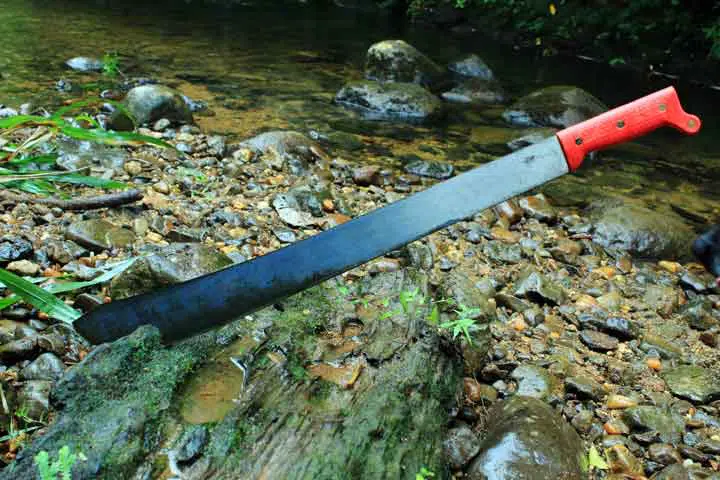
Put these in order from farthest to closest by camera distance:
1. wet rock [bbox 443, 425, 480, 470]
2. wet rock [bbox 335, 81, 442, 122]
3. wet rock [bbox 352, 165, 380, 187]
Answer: wet rock [bbox 335, 81, 442, 122] < wet rock [bbox 352, 165, 380, 187] < wet rock [bbox 443, 425, 480, 470]

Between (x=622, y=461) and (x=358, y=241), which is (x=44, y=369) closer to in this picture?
(x=358, y=241)

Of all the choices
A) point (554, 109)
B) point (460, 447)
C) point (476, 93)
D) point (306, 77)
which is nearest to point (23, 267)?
point (460, 447)

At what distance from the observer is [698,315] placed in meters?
3.66

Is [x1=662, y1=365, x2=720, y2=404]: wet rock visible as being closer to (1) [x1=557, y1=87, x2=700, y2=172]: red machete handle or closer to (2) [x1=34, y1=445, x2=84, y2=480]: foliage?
(1) [x1=557, y1=87, x2=700, y2=172]: red machete handle

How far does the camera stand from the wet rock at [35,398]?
6.86ft

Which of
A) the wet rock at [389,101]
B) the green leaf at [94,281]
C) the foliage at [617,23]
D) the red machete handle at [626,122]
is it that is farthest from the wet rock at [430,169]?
the foliage at [617,23]

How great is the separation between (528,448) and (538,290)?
5.40 feet

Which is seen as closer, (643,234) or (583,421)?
(583,421)

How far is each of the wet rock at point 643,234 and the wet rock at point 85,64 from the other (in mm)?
6454

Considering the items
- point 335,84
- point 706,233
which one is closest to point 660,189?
point 706,233

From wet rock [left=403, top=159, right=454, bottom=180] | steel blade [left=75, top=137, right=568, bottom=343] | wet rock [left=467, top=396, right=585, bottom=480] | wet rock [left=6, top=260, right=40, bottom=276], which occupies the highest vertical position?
steel blade [left=75, top=137, right=568, bottom=343]

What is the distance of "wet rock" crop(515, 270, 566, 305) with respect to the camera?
363cm

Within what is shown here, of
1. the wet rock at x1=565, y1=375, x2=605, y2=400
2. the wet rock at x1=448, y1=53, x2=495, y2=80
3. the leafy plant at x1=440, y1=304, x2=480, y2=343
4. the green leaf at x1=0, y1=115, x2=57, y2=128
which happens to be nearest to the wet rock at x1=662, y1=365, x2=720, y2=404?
the wet rock at x1=565, y1=375, x2=605, y2=400

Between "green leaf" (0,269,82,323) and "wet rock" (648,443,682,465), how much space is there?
240 cm
